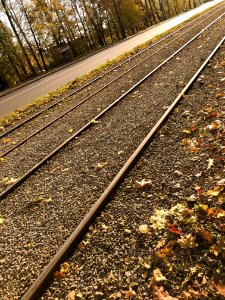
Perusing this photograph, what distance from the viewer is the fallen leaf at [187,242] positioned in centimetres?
346

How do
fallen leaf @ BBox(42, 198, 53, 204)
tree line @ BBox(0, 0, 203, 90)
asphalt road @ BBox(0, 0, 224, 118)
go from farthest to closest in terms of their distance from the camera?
tree line @ BBox(0, 0, 203, 90), asphalt road @ BBox(0, 0, 224, 118), fallen leaf @ BBox(42, 198, 53, 204)

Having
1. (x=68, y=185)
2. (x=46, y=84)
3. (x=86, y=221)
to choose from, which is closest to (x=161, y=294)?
(x=86, y=221)

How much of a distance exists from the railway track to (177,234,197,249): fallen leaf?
63.0 inches

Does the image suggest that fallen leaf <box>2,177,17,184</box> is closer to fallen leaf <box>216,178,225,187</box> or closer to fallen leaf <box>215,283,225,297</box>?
fallen leaf <box>216,178,225,187</box>

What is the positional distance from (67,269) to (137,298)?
962 millimetres

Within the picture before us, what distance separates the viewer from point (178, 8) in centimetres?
9162

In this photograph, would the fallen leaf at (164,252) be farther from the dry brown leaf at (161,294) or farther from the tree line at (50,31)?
the tree line at (50,31)

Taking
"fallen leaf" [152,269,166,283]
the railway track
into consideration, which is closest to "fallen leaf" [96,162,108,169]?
the railway track

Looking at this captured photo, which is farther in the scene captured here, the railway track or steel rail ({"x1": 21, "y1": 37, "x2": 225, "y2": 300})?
the railway track

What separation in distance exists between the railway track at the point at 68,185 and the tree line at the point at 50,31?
27.3m

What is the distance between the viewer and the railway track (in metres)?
4.23

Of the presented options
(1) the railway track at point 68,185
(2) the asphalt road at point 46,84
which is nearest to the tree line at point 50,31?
(2) the asphalt road at point 46,84

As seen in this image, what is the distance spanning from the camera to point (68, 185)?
18.4 feet

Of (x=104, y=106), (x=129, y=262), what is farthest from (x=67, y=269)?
(x=104, y=106)
